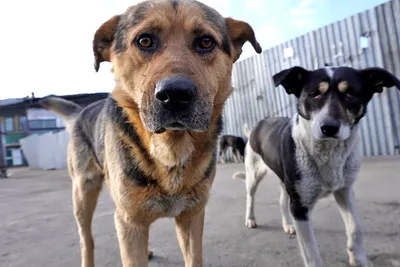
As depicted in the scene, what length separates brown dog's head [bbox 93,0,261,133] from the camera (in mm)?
1571

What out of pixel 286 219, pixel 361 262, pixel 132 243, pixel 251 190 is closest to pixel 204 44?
pixel 132 243

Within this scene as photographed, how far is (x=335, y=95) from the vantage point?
8.48 ft

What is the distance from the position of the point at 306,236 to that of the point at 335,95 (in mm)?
1118

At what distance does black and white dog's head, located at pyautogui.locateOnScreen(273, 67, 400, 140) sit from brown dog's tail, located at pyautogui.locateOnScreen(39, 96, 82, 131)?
228cm

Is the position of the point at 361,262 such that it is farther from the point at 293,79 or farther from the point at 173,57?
the point at 173,57

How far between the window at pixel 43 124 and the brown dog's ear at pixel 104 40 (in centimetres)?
3203

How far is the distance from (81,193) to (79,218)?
0.21 metres

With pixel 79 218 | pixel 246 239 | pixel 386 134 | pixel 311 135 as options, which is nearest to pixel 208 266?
pixel 246 239

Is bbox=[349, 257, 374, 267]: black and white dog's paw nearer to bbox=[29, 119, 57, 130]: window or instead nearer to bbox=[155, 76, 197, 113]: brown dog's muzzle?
bbox=[155, 76, 197, 113]: brown dog's muzzle

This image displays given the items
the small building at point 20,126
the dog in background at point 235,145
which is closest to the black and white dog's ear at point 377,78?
the dog in background at point 235,145

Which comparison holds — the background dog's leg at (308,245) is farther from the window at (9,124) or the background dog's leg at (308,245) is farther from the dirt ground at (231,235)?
the window at (9,124)

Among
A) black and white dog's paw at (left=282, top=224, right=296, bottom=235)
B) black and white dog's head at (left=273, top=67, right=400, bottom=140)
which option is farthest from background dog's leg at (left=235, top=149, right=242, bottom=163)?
black and white dog's head at (left=273, top=67, right=400, bottom=140)

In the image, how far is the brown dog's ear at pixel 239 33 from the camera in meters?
2.37

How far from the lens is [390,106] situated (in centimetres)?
764
